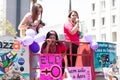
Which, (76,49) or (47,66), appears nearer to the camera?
(47,66)

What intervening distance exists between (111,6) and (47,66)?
63.5 metres

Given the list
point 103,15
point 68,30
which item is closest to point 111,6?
point 103,15

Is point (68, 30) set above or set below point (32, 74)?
above

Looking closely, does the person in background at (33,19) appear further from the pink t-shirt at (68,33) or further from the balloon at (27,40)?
the balloon at (27,40)

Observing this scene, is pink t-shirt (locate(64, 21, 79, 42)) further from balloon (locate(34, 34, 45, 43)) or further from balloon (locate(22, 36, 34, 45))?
balloon (locate(22, 36, 34, 45))

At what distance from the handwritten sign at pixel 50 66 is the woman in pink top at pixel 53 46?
0.13 meters

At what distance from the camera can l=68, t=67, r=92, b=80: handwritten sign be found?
7829mm

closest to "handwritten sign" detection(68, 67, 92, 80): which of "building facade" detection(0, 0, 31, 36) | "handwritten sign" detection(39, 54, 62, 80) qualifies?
"handwritten sign" detection(39, 54, 62, 80)

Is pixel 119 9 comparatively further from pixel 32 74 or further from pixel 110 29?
pixel 32 74

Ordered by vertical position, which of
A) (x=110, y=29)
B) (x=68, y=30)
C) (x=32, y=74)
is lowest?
(x=32, y=74)

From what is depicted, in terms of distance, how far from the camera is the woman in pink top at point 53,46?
7.46 m

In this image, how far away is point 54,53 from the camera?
7590 mm

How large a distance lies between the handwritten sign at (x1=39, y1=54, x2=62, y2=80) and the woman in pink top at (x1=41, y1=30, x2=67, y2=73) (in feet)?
0.43

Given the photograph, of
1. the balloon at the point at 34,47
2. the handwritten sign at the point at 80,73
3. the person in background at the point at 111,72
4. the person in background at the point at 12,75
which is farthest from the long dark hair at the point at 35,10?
the person in background at the point at 111,72
